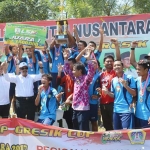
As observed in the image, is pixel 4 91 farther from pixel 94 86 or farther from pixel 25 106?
pixel 94 86

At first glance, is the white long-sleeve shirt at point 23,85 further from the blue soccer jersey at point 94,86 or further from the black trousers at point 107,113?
the black trousers at point 107,113

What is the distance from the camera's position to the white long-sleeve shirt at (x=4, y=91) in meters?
6.23

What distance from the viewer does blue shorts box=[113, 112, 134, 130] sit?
16.4ft

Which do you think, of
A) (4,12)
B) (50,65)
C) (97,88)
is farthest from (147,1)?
(97,88)

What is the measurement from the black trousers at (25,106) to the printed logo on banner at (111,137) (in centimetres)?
239

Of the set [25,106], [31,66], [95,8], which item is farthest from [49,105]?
[95,8]

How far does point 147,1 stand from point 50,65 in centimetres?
1352

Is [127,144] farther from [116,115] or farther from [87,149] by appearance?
→ [116,115]

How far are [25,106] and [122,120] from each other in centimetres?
211

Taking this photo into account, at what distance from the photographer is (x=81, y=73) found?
17.9 feet

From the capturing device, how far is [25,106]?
6215mm

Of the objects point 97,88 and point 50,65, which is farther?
point 50,65

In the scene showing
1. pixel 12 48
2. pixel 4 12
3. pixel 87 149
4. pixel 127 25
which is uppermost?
pixel 4 12

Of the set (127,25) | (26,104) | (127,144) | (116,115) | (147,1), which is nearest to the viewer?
(127,144)
